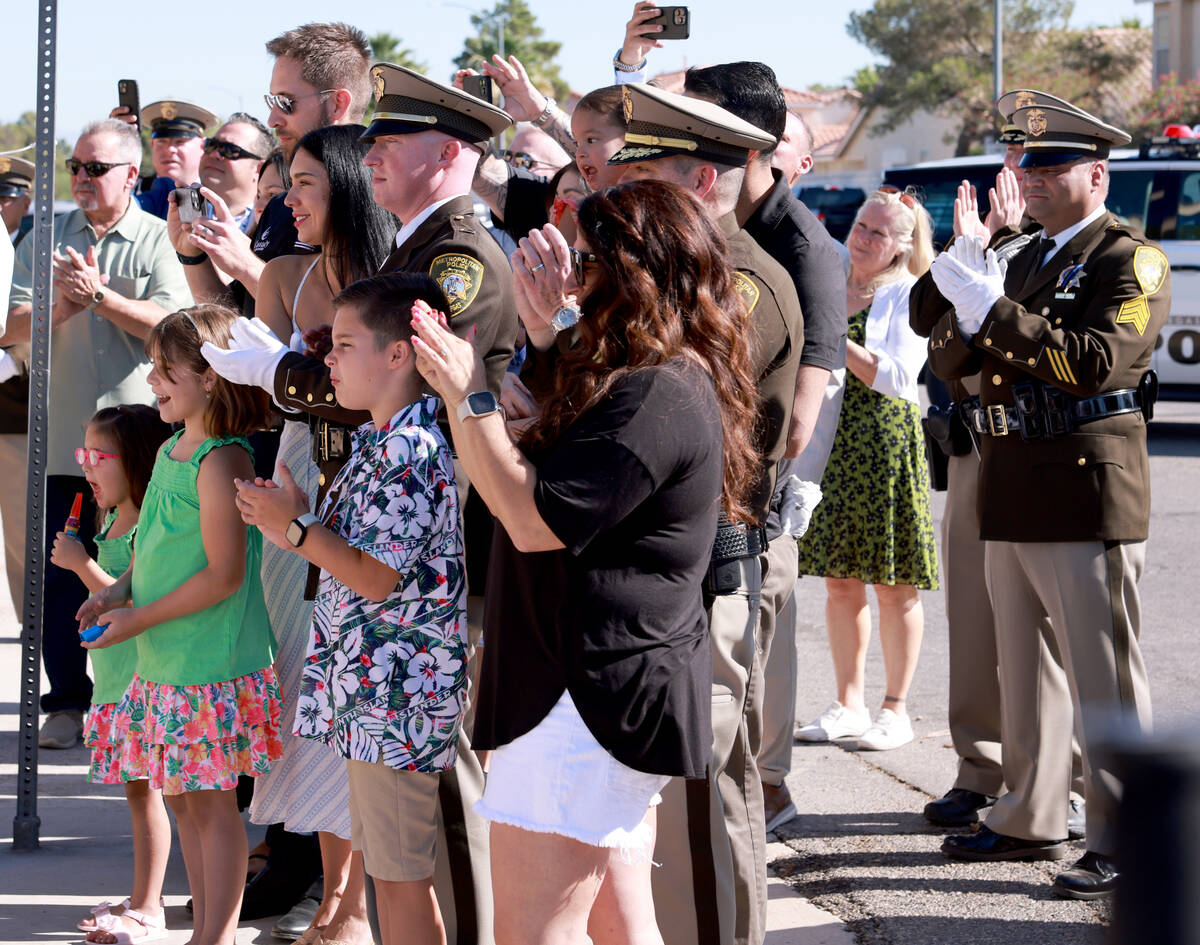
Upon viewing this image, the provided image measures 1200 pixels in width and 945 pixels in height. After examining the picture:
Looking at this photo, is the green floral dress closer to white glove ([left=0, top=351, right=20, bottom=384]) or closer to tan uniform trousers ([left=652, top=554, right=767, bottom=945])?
tan uniform trousers ([left=652, top=554, right=767, bottom=945])

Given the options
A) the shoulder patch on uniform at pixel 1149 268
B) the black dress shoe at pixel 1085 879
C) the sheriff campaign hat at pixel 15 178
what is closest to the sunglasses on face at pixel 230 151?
the sheriff campaign hat at pixel 15 178

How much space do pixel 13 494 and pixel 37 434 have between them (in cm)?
199

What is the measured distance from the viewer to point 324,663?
3.01 meters

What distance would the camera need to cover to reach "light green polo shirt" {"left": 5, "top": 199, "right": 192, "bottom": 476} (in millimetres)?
5383

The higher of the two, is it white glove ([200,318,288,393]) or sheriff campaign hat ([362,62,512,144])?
sheriff campaign hat ([362,62,512,144])

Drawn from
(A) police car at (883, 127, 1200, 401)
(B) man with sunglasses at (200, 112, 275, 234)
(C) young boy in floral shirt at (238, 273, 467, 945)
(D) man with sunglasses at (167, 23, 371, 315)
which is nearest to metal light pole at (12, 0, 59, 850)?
(D) man with sunglasses at (167, 23, 371, 315)

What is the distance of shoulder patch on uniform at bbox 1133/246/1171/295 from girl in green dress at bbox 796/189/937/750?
137cm

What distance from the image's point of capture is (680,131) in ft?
10.3

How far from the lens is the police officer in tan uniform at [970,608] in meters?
4.37

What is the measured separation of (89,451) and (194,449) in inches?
18.0

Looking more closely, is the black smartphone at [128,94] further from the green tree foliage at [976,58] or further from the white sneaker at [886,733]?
the green tree foliage at [976,58]

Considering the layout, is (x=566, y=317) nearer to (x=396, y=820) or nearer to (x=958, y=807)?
(x=396, y=820)

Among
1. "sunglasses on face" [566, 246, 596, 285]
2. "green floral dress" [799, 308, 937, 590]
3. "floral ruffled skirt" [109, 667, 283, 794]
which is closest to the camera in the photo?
"sunglasses on face" [566, 246, 596, 285]

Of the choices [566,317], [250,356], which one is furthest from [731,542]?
[250,356]
